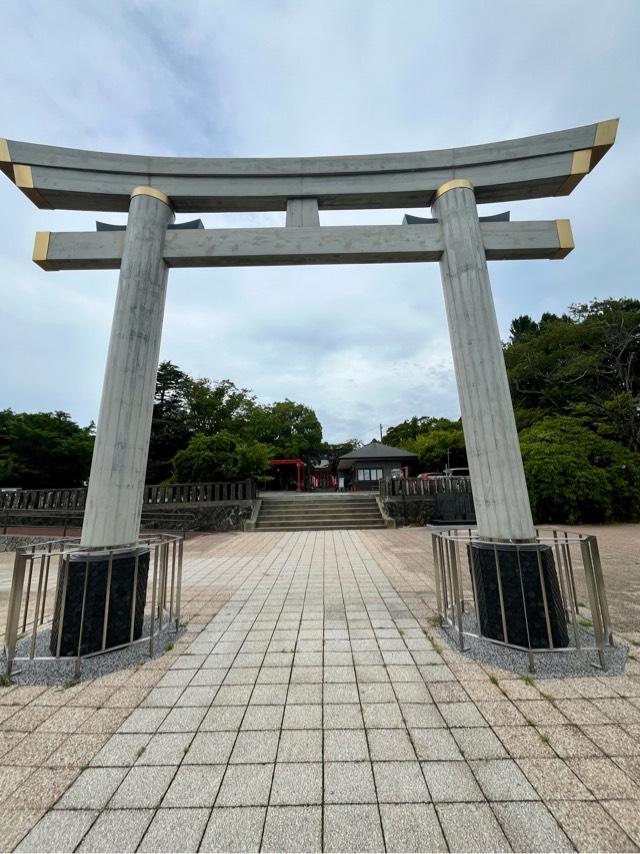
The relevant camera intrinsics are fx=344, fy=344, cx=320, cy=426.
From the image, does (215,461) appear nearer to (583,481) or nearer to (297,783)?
(297,783)

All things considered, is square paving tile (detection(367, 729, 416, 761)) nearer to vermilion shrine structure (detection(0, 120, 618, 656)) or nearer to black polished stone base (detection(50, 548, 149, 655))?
vermilion shrine structure (detection(0, 120, 618, 656))

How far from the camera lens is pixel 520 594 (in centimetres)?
287

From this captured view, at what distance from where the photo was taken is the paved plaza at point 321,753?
→ 1380 millimetres

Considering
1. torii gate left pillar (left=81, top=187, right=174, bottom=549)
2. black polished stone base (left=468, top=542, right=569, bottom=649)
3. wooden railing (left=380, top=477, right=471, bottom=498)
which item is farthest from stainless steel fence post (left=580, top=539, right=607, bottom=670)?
wooden railing (left=380, top=477, right=471, bottom=498)

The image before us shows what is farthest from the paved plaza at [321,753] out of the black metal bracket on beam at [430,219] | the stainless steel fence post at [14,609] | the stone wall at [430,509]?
the stone wall at [430,509]

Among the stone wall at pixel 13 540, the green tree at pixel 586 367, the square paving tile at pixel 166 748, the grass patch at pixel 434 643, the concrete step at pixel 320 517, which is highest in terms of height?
the green tree at pixel 586 367

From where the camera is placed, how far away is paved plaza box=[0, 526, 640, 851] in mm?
1380

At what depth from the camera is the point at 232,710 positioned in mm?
2201

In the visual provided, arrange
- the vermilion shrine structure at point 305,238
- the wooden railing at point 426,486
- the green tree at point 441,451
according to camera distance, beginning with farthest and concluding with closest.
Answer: the green tree at point 441,451 < the wooden railing at point 426,486 < the vermilion shrine structure at point 305,238

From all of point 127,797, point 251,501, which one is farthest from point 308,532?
point 127,797

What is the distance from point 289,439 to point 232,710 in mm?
30081

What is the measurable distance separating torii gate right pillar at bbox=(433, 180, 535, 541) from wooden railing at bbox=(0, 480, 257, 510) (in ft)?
32.6

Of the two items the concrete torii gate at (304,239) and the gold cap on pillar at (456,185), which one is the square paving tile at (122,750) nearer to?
the concrete torii gate at (304,239)

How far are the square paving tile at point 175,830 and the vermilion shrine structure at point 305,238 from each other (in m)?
2.12
